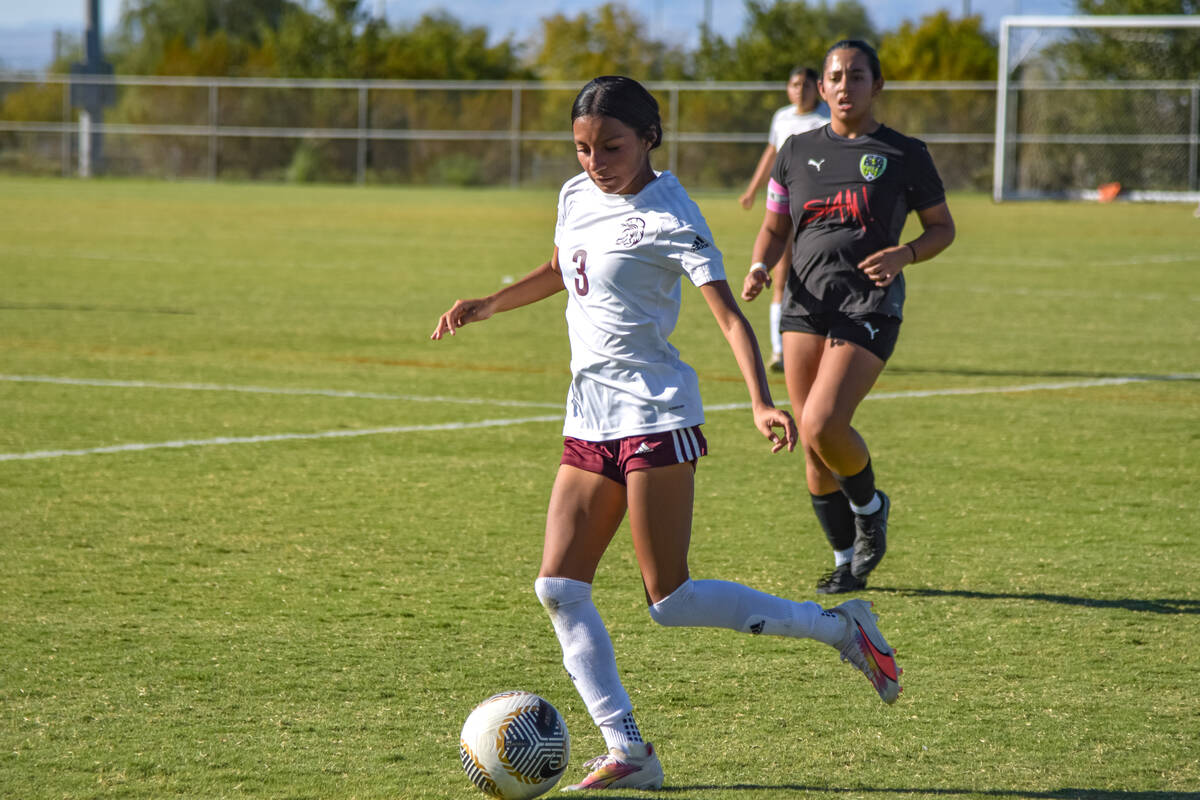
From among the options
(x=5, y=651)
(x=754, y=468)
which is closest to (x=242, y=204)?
(x=754, y=468)

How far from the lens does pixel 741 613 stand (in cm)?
424

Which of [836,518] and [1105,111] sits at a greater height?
[1105,111]

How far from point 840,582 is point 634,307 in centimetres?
227

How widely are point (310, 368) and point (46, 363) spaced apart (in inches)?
77.6

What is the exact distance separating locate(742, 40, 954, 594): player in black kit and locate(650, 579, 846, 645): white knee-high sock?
1.66 metres

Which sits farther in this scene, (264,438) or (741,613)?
(264,438)

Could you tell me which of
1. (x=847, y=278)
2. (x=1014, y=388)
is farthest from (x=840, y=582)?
(x=1014, y=388)

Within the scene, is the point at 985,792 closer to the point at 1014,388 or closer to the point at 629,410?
the point at 629,410

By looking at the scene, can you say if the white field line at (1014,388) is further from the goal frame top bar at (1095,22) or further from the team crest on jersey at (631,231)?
the goal frame top bar at (1095,22)

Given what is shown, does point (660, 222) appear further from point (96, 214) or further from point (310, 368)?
point (96, 214)

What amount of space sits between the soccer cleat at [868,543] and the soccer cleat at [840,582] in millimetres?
19

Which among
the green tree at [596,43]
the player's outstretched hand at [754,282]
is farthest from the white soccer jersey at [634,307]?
the green tree at [596,43]

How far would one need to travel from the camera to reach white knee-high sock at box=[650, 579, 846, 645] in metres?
4.17

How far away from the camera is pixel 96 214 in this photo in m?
32.0
